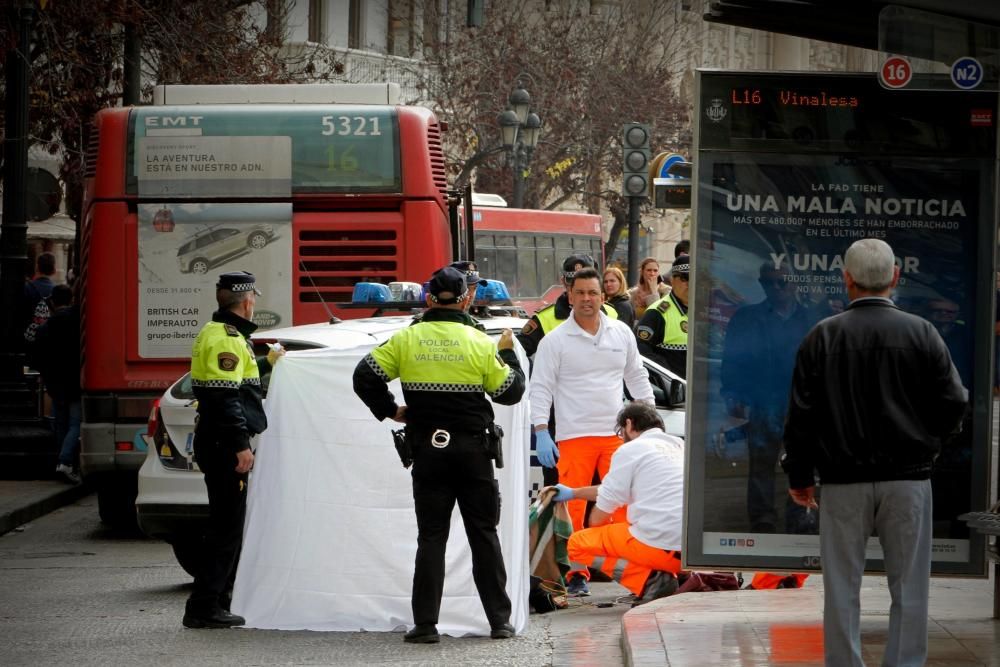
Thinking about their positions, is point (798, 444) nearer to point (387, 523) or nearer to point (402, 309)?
point (387, 523)

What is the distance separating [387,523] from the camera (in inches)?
359

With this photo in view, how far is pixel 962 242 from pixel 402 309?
511 cm

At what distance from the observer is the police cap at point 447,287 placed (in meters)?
8.60

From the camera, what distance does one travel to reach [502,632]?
8633mm

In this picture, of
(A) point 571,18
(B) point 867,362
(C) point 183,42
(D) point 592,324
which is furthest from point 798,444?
(A) point 571,18

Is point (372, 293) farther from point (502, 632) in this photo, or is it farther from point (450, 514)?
point (502, 632)

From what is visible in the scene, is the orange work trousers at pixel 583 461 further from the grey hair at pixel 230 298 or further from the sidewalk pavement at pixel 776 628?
the grey hair at pixel 230 298

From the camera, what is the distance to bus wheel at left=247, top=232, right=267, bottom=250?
1366 centimetres

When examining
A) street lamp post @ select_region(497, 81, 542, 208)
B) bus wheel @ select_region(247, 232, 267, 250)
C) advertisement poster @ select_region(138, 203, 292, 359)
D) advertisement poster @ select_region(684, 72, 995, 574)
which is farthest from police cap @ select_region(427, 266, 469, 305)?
street lamp post @ select_region(497, 81, 542, 208)

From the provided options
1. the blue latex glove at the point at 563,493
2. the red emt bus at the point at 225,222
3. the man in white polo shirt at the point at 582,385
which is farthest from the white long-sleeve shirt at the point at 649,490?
the red emt bus at the point at 225,222

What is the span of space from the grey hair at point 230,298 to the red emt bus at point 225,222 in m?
4.25

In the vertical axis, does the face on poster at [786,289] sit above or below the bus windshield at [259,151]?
below

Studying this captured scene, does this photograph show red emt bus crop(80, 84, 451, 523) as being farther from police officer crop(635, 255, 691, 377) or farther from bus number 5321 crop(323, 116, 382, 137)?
police officer crop(635, 255, 691, 377)

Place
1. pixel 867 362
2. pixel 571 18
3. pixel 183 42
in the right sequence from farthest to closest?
pixel 571 18 < pixel 183 42 < pixel 867 362
